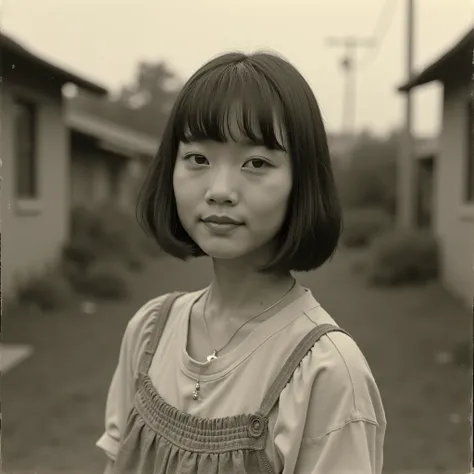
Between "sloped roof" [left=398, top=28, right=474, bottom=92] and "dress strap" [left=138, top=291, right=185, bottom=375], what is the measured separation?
7.08 ft

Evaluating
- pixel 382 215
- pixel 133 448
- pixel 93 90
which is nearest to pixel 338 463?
pixel 133 448

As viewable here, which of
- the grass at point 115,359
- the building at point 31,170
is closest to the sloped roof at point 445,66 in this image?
the grass at point 115,359

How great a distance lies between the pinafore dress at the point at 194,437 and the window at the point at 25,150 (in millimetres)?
3458

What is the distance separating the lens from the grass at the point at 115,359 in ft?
9.26

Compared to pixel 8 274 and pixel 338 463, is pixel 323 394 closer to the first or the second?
pixel 338 463

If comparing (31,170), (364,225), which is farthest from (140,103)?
(364,225)

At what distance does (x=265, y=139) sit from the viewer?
25.5 inches

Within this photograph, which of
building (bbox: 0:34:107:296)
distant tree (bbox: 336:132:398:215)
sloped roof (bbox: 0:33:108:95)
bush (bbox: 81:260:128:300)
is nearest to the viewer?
sloped roof (bbox: 0:33:108:95)

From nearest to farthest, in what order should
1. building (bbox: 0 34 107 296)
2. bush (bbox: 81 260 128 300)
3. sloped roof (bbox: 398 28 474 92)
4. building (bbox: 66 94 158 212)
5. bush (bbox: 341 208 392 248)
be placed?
sloped roof (bbox: 398 28 474 92) → building (bbox: 0 34 107 296) → bush (bbox: 81 260 128 300) → building (bbox: 66 94 158 212) → bush (bbox: 341 208 392 248)

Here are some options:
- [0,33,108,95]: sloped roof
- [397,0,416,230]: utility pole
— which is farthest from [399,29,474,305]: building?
[0,33,108,95]: sloped roof

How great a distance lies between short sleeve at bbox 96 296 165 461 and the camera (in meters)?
0.81

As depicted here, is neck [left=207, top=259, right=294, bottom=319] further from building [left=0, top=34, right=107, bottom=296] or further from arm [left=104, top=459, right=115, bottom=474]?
building [left=0, top=34, right=107, bottom=296]

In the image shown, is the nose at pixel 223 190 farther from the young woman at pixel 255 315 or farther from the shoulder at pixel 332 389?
the shoulder at pixel 332 389

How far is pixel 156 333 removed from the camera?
0.79 m
